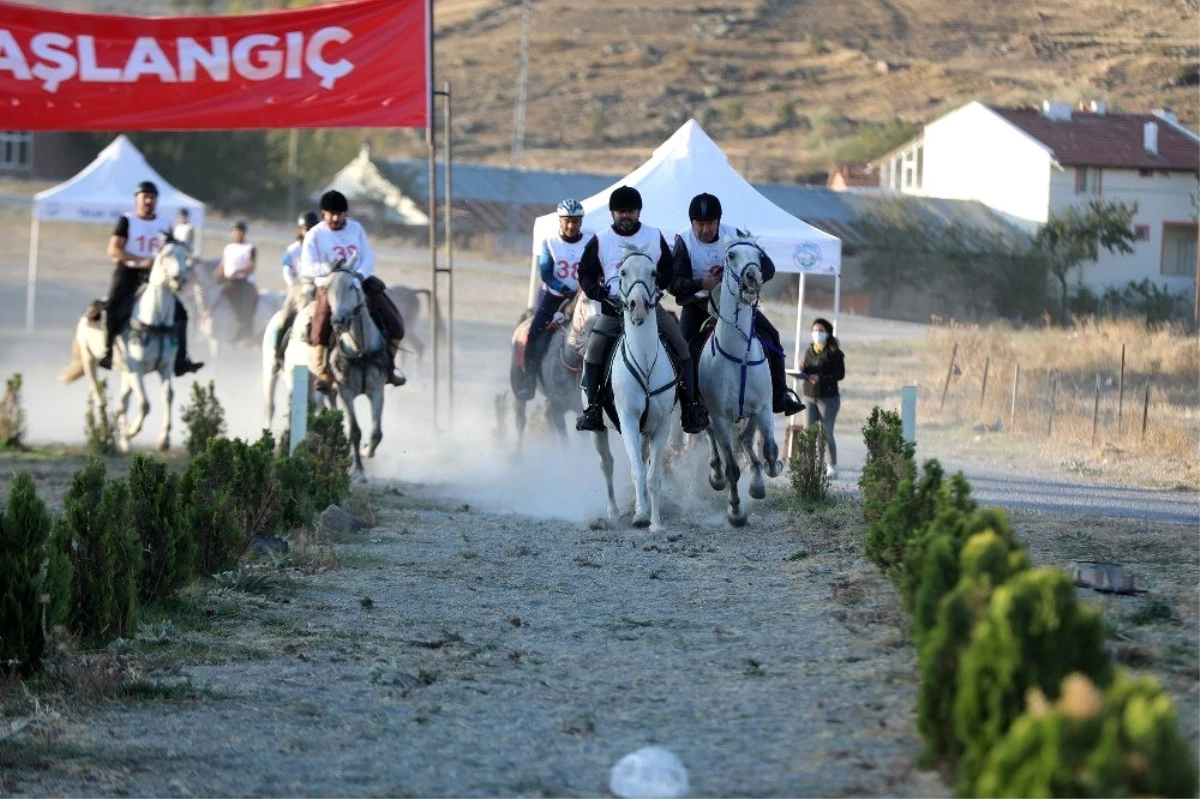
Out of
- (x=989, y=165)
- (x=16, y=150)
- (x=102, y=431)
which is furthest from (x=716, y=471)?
A: (x=16, y=150)

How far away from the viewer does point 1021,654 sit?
523 centimetres

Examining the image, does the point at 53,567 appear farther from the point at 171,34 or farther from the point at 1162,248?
the point at 1162,248

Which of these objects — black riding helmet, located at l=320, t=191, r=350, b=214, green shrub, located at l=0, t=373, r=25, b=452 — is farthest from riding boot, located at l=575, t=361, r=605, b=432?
green shrub, located at l=0, t=373, r=25, b=452

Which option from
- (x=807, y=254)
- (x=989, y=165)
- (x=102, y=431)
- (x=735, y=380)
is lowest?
(x=102, y=431)

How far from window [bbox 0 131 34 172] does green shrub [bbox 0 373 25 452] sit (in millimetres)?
49527

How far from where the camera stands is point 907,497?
9383 mm

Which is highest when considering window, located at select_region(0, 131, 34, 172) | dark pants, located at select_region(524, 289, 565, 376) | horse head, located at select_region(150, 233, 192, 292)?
window, located at select_region(0, 131, 34, 172)

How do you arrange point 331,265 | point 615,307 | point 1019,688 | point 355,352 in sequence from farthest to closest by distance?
point 331,265 → point 355,352 → point 615,307 → point 1019,688

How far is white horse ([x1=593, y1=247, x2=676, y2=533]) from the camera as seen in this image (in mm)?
13055

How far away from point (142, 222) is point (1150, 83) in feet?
86.7

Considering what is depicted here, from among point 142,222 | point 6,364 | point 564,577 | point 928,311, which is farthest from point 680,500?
point 928,311

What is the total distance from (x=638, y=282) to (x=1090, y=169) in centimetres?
3597

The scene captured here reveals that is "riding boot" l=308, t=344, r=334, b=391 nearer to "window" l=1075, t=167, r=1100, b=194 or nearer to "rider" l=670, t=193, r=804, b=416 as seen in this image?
"rider" l=670, t=193, r=804, b=416

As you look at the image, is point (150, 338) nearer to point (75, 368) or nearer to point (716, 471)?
point (75, 368)
